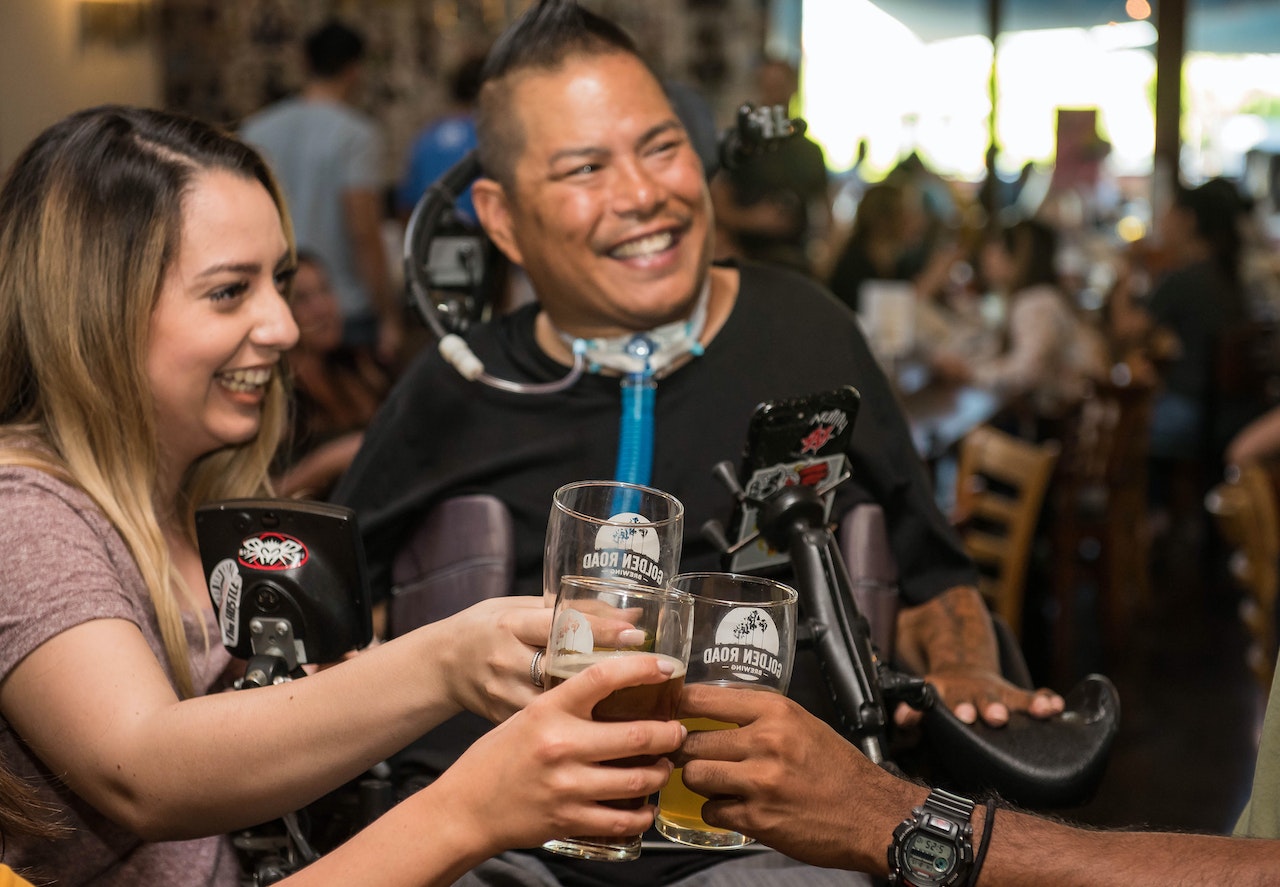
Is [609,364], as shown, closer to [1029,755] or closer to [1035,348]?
[1029,755]

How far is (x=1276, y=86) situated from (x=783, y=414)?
10.3 metres

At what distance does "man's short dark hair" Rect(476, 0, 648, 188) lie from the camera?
2.02 metres

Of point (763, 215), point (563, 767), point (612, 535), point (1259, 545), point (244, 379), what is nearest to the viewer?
point (563, 767)

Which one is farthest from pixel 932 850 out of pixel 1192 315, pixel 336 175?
pixel 1192 315

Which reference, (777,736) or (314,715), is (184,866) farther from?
(777,736)

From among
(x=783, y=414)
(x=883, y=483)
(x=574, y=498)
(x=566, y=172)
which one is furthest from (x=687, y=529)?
(x=574, y=498)

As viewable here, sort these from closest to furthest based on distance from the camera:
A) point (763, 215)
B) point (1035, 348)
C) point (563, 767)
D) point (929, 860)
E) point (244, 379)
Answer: point (563, 767) → point (929, 860) → point (244, 379) → point (763, 215) → point (1035, 348)

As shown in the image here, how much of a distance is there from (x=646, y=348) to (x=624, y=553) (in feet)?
2.83

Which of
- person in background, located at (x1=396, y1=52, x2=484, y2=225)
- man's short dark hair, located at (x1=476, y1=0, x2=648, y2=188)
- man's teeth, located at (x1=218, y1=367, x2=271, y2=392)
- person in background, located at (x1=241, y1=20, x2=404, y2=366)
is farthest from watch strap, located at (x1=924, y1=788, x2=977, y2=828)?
person in background, located at (x1=396, y1=52, x2=484, y2=225)

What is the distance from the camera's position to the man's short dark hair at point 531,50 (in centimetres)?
202

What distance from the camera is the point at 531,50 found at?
204cm

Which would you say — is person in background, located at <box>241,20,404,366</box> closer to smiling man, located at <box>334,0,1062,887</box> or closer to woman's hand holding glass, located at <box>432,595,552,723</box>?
smiling man, located at <box>334,0,1062,887</box>

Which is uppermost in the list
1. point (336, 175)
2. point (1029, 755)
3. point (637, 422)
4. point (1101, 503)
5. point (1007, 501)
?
point (336, 175)

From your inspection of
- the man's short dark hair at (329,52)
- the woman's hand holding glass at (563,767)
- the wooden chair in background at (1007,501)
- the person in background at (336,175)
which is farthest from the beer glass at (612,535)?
the man's short dark hair at (329,52)
